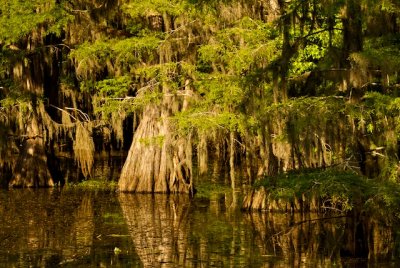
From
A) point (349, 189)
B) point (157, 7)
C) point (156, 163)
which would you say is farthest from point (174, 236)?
point (157, 7)

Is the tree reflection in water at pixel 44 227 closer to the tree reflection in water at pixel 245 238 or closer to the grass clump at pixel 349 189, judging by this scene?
the tree reflection in water at pixel 245 238

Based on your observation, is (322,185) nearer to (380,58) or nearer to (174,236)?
(380,58)

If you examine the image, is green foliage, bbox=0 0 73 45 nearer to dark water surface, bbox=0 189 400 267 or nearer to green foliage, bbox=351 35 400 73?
dark water surface, bbox=0 189 400 267

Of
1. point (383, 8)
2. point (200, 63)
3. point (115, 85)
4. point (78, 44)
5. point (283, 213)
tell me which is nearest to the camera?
point (383, 8)

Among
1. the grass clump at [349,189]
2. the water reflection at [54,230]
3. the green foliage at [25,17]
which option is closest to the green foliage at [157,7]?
the green foliage at [25,17]

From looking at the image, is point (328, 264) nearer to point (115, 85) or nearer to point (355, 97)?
point (355, 97)

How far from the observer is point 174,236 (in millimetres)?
16609

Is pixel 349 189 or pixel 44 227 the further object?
pixel 44 227

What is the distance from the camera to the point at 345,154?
47.5ft

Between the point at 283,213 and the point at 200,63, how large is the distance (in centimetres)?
452

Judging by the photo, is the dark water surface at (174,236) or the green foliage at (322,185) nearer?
the green foliage at (322,185)

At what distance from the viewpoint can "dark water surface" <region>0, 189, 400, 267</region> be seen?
45.0 feet

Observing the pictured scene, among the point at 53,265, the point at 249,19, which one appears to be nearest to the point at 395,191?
the point at 53,265

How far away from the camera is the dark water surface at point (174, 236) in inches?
540
